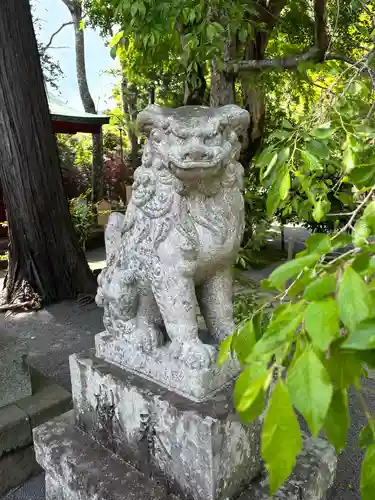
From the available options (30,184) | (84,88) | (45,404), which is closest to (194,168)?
(45,404)

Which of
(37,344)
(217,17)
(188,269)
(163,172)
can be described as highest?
(217,17)

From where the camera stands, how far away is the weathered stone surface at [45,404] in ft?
7.80

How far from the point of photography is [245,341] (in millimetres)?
783

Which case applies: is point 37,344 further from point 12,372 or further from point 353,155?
point 353,155

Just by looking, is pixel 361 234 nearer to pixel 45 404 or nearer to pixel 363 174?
pixel 363 174

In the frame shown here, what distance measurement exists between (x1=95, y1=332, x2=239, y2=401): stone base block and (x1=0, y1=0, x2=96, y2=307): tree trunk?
338 cm

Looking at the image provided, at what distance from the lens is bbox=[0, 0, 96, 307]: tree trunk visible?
465cm

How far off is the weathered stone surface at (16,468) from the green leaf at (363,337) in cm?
229

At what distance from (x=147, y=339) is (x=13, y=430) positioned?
1.10 metres

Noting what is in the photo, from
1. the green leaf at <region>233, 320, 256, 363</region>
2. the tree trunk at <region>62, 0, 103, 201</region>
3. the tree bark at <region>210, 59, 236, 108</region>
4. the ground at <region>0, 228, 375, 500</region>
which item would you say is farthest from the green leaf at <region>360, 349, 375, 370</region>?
the tree trunk at <region>62, 0, 103, 201</region>

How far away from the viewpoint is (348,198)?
179 cm

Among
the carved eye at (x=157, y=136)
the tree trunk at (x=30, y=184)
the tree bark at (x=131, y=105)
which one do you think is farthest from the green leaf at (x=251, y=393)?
the tree bark at (x=131, y=105)

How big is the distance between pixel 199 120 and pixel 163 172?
0.68 ft

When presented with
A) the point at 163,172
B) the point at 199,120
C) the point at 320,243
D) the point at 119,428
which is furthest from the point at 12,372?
the point at 320,243
